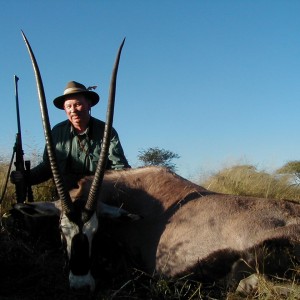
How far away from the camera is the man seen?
18.1ft

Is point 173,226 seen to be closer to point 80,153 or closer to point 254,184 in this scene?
point 80,153

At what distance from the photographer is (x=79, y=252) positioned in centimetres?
349

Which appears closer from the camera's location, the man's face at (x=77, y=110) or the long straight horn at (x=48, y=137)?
the long straight horn at (x=48, y=137)

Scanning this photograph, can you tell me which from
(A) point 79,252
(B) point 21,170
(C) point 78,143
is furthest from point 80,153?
(A) point 79,252

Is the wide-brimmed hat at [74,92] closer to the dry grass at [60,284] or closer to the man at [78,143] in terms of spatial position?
the man at [78,143]

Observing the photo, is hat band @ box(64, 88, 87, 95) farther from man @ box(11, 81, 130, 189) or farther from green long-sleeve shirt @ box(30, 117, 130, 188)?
green long-sleeve shirt @ box(30, 117, 130, 188)

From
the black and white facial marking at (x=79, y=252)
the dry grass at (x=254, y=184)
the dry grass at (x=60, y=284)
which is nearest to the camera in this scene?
the dry grass at (x=60, y=284)

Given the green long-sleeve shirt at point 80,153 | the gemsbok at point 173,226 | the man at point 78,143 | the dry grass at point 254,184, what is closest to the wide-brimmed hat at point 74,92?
the man at point 78,143

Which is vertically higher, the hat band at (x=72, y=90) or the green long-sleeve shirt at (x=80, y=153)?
the hat band at (x=72, y=90)

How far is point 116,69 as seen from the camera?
383 cm

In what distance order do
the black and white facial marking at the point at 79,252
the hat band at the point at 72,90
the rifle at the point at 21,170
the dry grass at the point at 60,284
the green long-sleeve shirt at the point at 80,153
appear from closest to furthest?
the dry grass at the point at 60,284 → the black and white facial marking at the point at 79,252 → the rifle at the point at 21,170 → the green long-sleeve shirt at the point at 80,153 → the hat band at the point at 72,90

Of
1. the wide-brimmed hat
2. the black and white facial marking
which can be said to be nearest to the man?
the wide-brimmed hat

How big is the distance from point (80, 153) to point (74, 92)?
2.36 feet

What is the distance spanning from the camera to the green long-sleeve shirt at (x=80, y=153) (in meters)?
5.49
